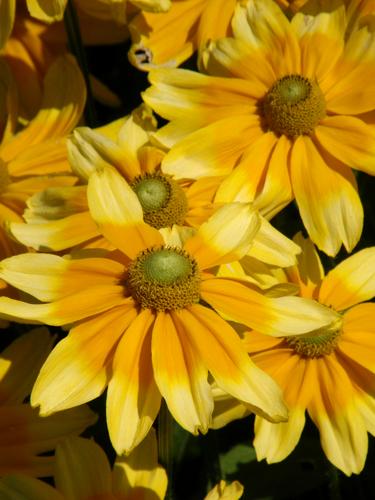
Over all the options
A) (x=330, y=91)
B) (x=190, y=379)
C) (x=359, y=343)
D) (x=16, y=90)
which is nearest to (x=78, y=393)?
(x=190, y=379)

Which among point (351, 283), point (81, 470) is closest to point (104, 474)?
point (81, 470)

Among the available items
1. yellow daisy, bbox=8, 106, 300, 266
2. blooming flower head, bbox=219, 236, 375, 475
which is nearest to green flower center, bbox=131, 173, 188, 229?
yellow daisy, bbox=8, 106, 300, 266

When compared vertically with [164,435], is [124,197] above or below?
above

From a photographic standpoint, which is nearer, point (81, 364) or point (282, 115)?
point (81, 364)

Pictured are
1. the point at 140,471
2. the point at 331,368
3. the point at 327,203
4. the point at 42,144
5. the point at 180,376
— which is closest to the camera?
the point at 180,376

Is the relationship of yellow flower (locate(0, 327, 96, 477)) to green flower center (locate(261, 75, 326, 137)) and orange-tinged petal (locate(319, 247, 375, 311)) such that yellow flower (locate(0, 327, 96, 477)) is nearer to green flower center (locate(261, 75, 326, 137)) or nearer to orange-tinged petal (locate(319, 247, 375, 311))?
orange-tinged petal (locate(319, 247, 375, 311))

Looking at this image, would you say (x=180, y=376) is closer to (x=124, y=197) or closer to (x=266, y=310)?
(x=266, y=310)

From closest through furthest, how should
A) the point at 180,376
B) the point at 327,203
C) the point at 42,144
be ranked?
the point at 180,376
the point at 327,203
the point at 42,144
